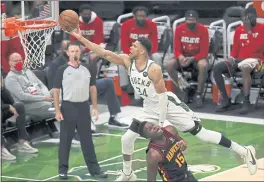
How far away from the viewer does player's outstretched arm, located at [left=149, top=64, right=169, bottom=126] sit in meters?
9.83

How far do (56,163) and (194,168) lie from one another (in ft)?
5.91

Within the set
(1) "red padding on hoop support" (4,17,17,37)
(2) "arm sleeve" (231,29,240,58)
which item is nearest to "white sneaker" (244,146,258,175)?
(1) "red padding on hoop support" (4,17,17,37)

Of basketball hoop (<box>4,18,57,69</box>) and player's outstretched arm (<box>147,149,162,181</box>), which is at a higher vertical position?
basketball hoop (<box>4,18,57,69</box>)

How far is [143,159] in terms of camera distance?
12.7 m

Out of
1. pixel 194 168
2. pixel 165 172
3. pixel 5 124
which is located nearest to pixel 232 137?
pixel 194 168

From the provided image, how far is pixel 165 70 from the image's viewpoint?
14.8 metres

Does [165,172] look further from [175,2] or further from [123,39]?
[175,2]

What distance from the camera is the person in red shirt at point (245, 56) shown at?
40.7 ft

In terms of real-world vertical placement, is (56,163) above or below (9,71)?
below

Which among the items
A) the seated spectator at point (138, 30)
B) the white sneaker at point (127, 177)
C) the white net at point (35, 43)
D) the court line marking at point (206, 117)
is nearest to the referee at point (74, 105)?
the white sneaker at point (127, 177)

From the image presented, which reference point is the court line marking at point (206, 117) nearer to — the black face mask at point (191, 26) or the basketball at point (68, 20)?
the black face mask at point (191, 26)

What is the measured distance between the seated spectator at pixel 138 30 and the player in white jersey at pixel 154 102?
3973 mm

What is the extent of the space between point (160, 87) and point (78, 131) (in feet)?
7.66

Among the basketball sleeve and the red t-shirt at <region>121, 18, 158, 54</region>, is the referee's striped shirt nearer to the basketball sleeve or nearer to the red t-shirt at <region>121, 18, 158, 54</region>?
the basketball sleeve
